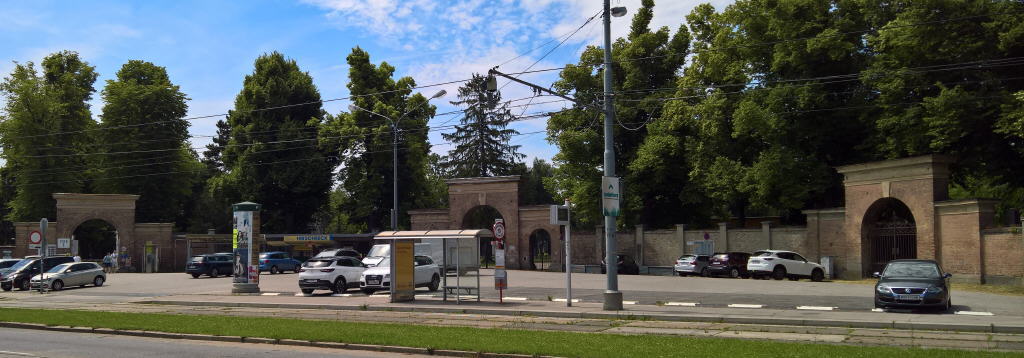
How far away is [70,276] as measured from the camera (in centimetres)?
3706

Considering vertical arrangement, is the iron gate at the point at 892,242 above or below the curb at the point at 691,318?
above

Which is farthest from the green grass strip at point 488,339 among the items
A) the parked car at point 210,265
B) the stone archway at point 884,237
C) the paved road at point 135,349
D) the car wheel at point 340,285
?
the stone archway at point 884,237

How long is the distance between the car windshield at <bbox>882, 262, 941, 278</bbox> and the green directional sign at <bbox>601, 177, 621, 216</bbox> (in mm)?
7439

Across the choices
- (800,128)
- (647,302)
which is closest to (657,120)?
(800,128)

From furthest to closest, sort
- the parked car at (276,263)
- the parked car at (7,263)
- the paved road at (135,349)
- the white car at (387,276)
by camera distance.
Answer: the parked car at (276,263) < the parked car at (7,263) < the white car at (387,276) < the paved road at (135,349)

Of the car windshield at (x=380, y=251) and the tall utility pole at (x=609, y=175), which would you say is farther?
the car windshield at (x=380, y=251)

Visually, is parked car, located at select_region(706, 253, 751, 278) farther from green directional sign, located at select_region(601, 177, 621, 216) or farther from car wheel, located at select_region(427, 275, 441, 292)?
green directional sign, located at select_region(601, 177, 621, 216)

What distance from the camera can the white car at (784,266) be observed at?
3659 cm

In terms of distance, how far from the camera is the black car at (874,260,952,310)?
19.2m

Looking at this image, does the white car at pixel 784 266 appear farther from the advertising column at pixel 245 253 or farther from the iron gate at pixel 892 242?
the advertising column at pixel 245 253

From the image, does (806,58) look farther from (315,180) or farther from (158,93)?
(158,93)

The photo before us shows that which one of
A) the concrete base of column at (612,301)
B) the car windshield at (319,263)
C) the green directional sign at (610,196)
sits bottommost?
the concrete base of column at (612,301)

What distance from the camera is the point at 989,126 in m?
33.4

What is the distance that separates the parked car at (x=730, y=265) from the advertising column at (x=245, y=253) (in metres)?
22.5
